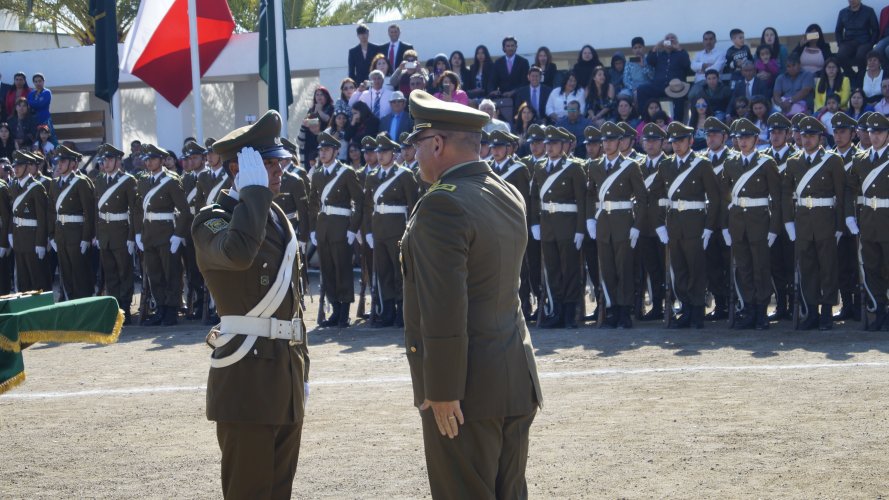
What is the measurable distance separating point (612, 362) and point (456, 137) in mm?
5509

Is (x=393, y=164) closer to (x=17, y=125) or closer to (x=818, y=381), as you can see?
(x=818, y=381)

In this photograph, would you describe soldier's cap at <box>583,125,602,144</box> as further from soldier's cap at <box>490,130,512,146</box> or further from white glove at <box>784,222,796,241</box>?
white glove at <box>784,222,796,241</box>

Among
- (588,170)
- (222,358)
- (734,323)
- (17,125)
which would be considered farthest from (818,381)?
(17,125)

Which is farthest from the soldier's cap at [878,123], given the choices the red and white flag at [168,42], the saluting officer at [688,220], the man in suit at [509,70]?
the red and white flag at [168,42]

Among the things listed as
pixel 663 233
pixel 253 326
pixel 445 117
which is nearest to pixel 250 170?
pixel 253 326

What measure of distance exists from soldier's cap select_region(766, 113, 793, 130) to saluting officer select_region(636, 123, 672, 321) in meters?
1.01

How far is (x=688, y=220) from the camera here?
11117mm

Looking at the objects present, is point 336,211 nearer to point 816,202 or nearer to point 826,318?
point 816,202

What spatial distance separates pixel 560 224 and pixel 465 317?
Answer: 25.8ft

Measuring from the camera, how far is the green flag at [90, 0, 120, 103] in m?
17.2

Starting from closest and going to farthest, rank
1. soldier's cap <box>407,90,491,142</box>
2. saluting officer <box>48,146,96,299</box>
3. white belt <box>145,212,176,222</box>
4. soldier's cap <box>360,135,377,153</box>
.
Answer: soldier's cap <box>407,90,491,142</box> < soldier's cap <box>360,135,377,153</box> < white belt <box>145,212,176,222</box> < saluting officer <box>48,146,96,299</box>

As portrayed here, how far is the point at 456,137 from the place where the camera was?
4.00 m

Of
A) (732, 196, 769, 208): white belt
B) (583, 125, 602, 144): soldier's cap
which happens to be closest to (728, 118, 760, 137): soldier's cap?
(732, 196, 769, 208): white belt

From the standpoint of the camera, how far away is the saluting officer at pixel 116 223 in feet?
43.1
